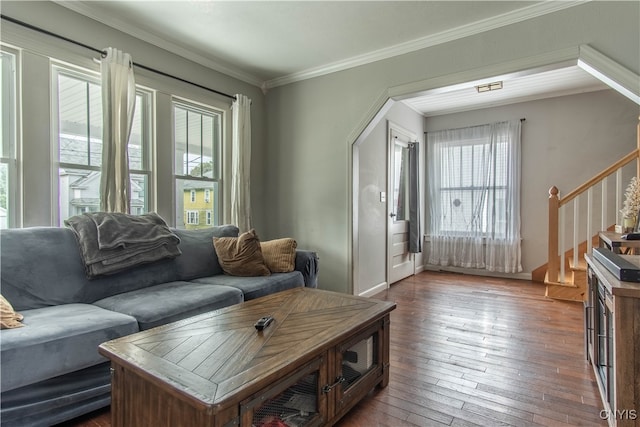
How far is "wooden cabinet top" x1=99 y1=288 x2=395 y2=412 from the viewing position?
1083mm

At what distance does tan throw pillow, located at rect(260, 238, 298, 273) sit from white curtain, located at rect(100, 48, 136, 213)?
1222 mm

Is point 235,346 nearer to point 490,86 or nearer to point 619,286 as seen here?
point 619,286

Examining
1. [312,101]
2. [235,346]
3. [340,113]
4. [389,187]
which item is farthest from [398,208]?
[235,346]

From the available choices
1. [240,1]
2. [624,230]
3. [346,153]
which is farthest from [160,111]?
[624,230]

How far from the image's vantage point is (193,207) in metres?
3.52

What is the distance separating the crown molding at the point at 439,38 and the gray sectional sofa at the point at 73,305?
2256mm

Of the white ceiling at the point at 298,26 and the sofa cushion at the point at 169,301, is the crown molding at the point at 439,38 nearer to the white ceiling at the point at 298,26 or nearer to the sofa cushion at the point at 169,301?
the white ceiling at the point at 298,26

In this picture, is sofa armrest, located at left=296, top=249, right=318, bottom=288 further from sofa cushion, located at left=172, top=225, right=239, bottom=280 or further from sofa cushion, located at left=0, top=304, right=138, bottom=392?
sofa cushion, located at left=0, top=304, right=138, bottom=392

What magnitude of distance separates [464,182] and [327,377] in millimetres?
4696

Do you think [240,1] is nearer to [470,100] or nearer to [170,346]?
[170,346]

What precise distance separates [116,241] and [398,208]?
3744 mm

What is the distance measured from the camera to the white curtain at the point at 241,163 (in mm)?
3740

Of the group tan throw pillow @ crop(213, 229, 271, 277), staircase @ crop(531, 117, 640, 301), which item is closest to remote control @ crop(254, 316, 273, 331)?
tan throw pillow @ crop(213, 229, 271, 277)

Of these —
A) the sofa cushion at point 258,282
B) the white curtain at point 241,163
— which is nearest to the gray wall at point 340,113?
the white curtain at point 241,163
